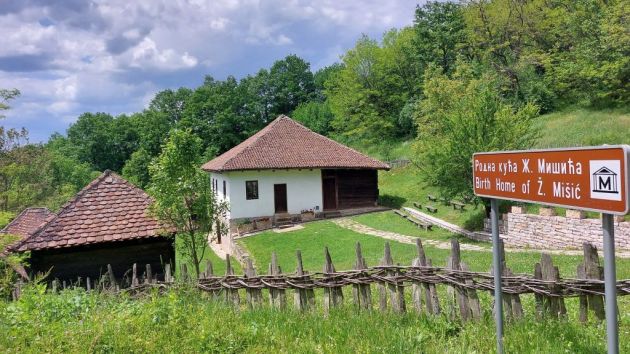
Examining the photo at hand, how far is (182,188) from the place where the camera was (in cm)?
1208

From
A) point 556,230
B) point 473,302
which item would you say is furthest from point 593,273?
point 556,230

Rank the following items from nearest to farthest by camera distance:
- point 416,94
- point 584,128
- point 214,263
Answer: point 214,263 < point 584,128 < point 416,94

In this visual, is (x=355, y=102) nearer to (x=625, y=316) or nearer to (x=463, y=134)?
(x=463, y=134)

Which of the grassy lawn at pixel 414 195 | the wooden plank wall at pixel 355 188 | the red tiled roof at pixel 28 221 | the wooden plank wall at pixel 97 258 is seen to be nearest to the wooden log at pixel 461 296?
the wooden plank wall at pixel 97 258

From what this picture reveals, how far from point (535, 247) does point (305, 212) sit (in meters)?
14.3

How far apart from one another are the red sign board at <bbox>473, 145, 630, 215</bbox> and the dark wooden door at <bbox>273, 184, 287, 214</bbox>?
23593mm

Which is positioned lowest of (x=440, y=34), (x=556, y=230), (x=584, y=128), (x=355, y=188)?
(x=556, y=230)

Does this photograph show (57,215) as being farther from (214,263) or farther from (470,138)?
(470,138)

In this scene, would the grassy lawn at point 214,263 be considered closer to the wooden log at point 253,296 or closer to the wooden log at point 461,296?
the wooden log at point 253,296

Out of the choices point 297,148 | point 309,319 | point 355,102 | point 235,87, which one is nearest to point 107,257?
point 309,319

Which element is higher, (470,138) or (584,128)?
(584,128)

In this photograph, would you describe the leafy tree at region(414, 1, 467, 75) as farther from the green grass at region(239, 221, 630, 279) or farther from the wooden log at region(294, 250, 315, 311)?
the wooden log at region(294, 250, 315, 311)

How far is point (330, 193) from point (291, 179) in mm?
2890

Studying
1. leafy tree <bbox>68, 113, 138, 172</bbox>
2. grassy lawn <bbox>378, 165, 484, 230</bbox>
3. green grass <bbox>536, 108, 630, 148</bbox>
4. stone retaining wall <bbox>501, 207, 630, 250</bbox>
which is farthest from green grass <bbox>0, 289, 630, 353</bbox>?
leafy tree <bbox>68, 113, 138, 172</bbox>
